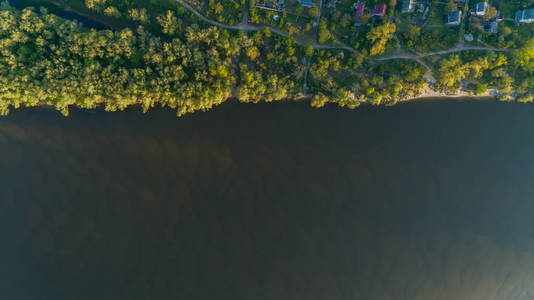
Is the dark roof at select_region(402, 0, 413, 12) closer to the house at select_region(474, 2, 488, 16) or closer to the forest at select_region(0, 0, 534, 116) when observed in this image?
the forest at select_region(0, 0, 534, 116)

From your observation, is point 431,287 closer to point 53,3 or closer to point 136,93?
point 136,93

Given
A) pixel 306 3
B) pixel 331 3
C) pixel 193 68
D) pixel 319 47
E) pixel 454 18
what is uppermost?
pixel 331 3

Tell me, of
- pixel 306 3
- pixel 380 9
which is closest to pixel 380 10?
pixel 380 9

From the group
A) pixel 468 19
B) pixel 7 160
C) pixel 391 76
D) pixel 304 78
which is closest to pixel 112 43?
pixel 7 160

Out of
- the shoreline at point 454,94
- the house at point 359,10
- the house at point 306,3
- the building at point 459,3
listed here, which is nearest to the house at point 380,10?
the house at point 359,10

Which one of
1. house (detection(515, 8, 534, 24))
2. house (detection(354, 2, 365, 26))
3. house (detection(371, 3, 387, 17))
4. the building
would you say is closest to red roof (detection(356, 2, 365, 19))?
house (detection(354, 2, 365, 26))

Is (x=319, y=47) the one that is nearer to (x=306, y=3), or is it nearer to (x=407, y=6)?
(x=306, y=3)
